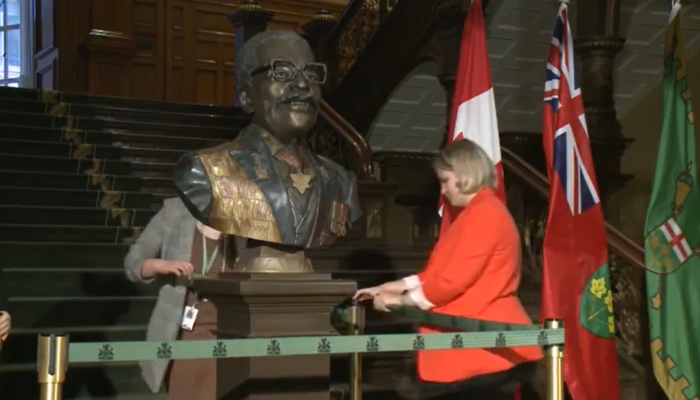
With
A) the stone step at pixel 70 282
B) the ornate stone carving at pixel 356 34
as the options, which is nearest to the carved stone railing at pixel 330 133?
the ornate stone carving at pixel 356 34

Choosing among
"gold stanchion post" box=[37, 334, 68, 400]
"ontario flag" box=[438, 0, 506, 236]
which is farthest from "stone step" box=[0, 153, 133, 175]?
"gold stanchion post" box=[37, 334, 68, 400]

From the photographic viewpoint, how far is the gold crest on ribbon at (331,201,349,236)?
11.5ft

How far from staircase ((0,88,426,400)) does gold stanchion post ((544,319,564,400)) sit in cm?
254

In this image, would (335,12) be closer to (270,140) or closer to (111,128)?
(111,128)

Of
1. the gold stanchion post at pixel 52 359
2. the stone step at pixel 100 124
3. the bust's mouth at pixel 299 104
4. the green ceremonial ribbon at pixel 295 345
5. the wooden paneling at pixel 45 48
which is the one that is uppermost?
the wooden paneling at pixel 45 48

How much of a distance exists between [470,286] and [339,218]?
49 centimetres

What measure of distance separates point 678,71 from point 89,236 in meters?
3.98

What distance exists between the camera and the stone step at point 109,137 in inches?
332

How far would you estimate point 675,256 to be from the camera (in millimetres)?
4969

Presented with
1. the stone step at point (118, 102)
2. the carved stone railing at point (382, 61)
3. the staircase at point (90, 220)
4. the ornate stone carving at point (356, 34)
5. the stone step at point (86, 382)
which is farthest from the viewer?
the ornate stone carving at point (356, 34)

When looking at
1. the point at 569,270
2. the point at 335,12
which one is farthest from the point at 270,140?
the point at 335,12

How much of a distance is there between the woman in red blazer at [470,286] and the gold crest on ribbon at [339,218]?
232 mm

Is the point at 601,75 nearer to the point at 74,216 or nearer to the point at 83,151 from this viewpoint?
the point at 74,216

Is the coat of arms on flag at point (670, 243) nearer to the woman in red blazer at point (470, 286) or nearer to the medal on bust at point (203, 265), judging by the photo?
the woman in red blazer at point (470, 286)
